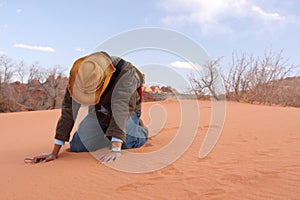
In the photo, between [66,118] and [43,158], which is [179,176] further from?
[43,158]

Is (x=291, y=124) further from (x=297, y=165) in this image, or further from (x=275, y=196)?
(x=275, y=196)

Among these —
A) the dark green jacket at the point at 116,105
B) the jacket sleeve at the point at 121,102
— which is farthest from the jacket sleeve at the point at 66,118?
the jacket sleeve at the point at 121,102

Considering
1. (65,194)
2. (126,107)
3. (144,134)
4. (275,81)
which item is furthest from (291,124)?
(275,81)

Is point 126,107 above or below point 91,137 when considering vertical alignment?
above

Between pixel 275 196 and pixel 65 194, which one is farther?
pixel 65 194

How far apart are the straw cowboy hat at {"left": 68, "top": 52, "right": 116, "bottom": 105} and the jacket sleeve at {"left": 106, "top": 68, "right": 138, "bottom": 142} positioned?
0.51 ft

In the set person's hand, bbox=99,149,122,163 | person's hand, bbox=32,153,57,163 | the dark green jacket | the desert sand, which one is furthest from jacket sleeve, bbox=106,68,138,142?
person's hand, bbox=32,153,57,163

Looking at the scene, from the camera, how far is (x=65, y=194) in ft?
6.07

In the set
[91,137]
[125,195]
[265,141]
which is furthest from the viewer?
[265,141]

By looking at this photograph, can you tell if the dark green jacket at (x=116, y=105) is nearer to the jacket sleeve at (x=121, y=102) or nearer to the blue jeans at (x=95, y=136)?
the jacket sleeve at (x=121, y=102)

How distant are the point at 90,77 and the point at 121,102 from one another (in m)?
0.38

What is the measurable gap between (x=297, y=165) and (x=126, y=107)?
1419 millimetres

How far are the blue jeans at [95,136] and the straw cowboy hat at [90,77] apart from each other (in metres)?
0.49

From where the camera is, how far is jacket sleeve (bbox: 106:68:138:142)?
256cm
